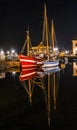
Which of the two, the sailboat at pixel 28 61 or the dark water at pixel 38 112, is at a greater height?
the sailboat at pixel 28 61

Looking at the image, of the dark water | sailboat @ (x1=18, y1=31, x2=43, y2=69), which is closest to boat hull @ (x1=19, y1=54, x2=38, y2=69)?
sailboat @ (x1=18, y1=31, x2=43, y2=69)

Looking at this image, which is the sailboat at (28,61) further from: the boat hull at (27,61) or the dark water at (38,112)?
the dark water at (38,112)

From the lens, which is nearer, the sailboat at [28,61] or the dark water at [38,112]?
the dark water at [38,112]

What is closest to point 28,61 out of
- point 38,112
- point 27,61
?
point 27,61

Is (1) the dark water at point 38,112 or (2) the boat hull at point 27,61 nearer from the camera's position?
(1) the dark water at point 38,112

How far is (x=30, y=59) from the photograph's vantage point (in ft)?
116

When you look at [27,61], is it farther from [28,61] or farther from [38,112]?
[38,112]

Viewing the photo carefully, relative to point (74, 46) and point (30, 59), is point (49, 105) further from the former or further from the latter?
point (74, 46)

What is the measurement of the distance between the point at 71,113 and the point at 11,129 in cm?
342

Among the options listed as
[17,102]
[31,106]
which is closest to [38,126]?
[31,106]

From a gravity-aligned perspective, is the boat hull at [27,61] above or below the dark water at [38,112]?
above

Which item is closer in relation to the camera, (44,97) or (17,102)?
(17,102)

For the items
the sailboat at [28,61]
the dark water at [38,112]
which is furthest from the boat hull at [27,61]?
the dark water at [38,112]

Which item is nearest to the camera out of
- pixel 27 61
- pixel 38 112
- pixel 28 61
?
pixel 38 112
